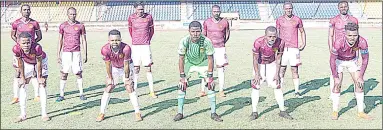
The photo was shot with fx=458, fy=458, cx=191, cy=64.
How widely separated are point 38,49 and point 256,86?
165 inches

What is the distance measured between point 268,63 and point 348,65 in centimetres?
151

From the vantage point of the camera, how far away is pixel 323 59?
16.8 meters

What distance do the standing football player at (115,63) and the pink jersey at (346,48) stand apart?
3800 millimetres

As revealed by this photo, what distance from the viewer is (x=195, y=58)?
342 inches

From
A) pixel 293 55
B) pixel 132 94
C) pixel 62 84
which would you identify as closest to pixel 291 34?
pixel 293 55

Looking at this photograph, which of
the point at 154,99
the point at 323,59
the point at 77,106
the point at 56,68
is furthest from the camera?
the point at 323,59

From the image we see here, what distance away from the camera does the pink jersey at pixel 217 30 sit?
1075cm

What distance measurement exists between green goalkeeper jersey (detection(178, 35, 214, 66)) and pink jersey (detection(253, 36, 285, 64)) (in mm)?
851

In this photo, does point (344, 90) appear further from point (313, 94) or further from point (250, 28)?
point (250, 28)

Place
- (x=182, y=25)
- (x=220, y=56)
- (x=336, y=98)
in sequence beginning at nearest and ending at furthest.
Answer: (x=336, y=98), (x=220, y=56), (x=182, y=25)

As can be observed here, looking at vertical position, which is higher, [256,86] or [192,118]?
[256,86]

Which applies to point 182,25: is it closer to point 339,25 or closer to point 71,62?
point 71,62

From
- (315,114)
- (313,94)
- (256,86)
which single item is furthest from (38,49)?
→ (313,94)

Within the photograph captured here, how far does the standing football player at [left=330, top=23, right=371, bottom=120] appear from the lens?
26.9 feet
